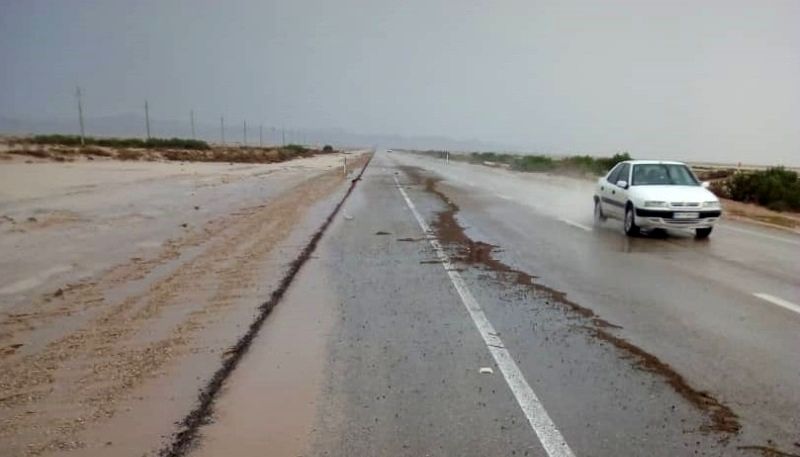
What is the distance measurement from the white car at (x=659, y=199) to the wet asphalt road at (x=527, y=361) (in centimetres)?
253

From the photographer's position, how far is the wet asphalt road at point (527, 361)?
4547 mm

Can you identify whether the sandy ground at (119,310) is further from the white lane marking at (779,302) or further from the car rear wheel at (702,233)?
the car rear wheel at (702,233)

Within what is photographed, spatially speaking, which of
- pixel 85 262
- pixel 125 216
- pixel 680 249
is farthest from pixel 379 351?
pixel 125 216

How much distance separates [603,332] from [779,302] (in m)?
2.82

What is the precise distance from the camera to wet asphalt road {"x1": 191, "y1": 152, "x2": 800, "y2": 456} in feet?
14.9

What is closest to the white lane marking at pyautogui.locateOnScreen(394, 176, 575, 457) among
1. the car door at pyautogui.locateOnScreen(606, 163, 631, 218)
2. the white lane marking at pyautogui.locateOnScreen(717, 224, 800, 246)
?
the car door at pyautogui.locateOnScreen(606, 163, 631, 218)

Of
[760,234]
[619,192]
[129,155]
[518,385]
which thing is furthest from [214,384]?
[129,155]

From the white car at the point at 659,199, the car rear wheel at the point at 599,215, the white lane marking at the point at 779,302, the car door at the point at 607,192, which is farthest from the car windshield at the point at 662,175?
the white lane marking at the point at 779,302

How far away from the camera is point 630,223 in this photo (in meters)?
15.4

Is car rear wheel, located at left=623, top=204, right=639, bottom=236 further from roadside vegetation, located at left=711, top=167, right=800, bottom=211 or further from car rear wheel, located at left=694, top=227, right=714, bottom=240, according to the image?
roadside vegetation, located at left=711, top=167, right=800, bottom=211

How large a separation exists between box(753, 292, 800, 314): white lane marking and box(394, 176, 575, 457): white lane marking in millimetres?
3428

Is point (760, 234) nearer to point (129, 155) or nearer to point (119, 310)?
point (119, 310)

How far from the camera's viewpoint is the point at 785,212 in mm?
27516

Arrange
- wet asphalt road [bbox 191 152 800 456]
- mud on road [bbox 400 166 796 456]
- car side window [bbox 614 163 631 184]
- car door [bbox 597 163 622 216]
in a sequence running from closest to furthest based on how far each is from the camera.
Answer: wet asphalt road [bbox 191 152 800 456] → mud on road [bbox 400 166 796 456] → car side window [bbox 614 163 631 184] → car door [bbox 597 163 622 216]
